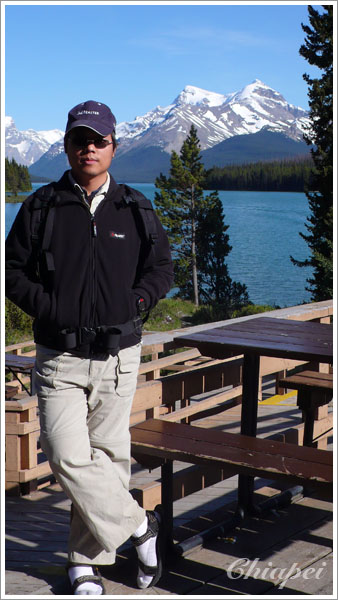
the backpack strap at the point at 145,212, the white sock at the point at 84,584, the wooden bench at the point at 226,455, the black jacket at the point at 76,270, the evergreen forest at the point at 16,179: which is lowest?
the white sock at the point at 84,584

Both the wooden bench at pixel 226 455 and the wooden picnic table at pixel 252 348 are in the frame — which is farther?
the wooden picnic table at pixel 252 348

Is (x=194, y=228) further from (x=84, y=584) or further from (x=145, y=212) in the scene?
(x=84, y=584)

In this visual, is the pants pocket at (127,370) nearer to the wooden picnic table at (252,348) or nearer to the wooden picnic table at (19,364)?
the wooden picnic table at (252,348)

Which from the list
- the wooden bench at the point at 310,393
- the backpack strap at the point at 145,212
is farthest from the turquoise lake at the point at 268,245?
the backpack strap at the point at 145,212

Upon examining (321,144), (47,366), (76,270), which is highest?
(321,144)

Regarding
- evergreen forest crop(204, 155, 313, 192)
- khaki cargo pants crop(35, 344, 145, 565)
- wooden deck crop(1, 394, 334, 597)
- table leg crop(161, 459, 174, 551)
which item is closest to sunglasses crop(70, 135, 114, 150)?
khaki cargo pants crop(35, 344, 145, 565)

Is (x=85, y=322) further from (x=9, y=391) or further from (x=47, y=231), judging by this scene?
(x=9, y=391)

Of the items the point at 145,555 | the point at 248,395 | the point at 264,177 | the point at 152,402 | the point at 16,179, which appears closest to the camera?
the point at 145,555

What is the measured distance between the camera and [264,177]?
118000 millimetres

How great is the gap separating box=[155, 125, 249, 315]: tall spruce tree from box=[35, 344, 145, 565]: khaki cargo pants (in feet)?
141

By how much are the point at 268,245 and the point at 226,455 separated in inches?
3967

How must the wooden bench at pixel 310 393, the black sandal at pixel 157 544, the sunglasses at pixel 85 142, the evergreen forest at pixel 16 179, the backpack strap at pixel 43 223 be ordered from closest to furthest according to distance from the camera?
the backpack strap at pixel 43 223 → the sunglasses at pixel 85 142 → the black sandal at pixel 157 544 → the wooden bench at pixel 310 393 → the evergreen forest at pixel 16 179

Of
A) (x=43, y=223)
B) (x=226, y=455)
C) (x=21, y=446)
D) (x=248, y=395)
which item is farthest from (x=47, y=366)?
(x=21, y=446)

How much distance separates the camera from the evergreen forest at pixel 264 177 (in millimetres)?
110688
